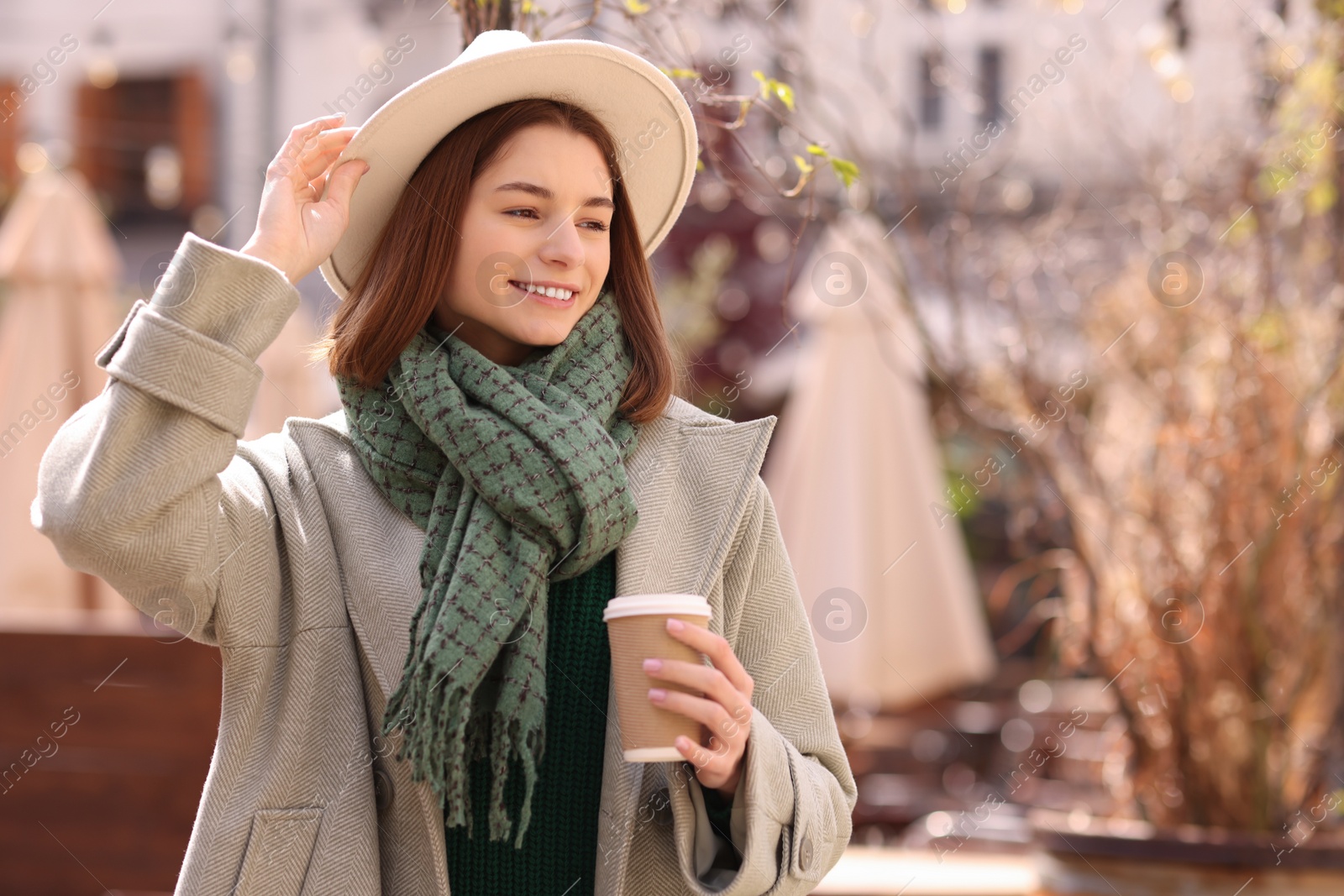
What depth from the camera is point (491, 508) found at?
5.39 feet

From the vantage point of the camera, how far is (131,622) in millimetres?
5523

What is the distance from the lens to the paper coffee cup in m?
1.43

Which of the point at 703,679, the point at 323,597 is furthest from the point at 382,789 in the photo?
the point at 703,679

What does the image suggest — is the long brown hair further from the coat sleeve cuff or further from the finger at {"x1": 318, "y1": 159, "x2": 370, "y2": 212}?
the coat sleeve cuff

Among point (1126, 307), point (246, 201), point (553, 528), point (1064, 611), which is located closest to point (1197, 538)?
point (1064, 611)

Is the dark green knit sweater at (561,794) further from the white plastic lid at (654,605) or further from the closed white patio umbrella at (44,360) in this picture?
the closed white patio umbrella at (44,360)

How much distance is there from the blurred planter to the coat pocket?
2.38 meters

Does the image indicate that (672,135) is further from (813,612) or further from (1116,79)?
(813,612)

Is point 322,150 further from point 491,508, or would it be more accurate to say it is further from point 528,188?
point 491,508

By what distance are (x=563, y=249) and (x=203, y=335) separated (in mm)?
476

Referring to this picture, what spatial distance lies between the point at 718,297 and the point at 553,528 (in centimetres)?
1003

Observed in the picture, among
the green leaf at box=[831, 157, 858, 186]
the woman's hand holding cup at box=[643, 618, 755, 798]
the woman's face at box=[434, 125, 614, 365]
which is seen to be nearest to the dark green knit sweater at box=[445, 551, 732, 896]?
the woman's hand holding cup at box=[643, 618, 755, 798]

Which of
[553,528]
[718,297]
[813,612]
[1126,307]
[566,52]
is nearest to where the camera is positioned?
[553,528]

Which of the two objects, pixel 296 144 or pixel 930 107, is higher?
pixel 930 107
